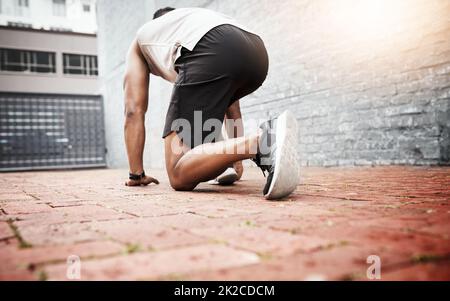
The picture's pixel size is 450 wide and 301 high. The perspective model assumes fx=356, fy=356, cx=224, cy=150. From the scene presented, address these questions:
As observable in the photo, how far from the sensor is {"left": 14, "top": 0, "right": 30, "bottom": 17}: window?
99.2 feet

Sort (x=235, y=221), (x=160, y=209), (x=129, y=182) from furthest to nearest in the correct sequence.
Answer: (x=129, y=182) < (x=160, y=209) < (x=235, y=221)

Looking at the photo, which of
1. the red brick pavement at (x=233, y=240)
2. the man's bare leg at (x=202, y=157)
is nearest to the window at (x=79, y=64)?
the man's bare leg at (x=202, y=157)

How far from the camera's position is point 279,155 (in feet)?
5.28

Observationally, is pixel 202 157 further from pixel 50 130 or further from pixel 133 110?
pixel 50 130

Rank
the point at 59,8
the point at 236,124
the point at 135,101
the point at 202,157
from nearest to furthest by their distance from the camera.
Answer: the point at 202,157
the point at 135,101
the point at 236,124
the point at 59,8

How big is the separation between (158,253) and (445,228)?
783 mm

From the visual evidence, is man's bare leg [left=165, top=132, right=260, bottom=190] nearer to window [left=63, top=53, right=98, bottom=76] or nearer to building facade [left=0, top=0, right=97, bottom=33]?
window [left=63, top=53, right=98, bottom=76]

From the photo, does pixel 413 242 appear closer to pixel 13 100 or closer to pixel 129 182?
pixel 129 182

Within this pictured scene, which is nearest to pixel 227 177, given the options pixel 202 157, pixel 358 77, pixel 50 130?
pixel 202 157

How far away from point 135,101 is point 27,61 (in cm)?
2249

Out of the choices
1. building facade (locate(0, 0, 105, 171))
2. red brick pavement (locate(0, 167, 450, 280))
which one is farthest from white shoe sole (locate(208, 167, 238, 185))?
building facade (locate(0, 0, 105, 171))

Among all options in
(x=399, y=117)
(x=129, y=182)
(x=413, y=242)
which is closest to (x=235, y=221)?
(x=413, y=242)

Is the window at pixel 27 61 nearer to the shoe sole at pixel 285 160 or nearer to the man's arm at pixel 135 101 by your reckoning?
A: the man's arm at pixel 135 101

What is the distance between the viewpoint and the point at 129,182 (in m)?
2.79
